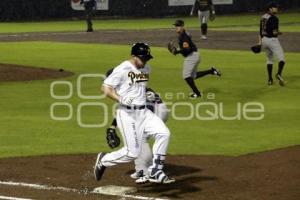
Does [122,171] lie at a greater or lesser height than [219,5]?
greater

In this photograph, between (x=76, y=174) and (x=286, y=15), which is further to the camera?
(x=286, y=15)

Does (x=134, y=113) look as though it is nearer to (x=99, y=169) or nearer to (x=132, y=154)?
(x=132, y=154)

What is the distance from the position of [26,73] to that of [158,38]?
49.6 ft

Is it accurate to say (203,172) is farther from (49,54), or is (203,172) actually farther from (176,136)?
(49,54)

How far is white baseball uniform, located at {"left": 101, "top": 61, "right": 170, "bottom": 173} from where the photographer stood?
9.67m

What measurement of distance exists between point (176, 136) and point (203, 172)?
3468mm

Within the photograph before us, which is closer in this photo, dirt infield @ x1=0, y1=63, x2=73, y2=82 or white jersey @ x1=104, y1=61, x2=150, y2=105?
white jersey @ x1=104, y1=61, x2=150, y2=105

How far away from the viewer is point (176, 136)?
47.2 ft

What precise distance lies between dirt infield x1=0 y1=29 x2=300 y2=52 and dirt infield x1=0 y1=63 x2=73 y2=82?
34.0 feet

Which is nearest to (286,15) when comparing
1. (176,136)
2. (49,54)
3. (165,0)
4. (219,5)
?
(219,5)

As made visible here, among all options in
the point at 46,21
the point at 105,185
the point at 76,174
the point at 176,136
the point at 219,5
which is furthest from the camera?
the point at 219,5

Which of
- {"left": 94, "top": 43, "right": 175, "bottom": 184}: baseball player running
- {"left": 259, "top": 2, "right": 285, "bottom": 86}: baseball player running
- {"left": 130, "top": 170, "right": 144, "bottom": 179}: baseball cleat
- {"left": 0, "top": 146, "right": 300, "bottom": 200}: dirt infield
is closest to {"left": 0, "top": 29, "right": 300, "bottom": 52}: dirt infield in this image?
{"left": 259, "top": 2, "right": 285, "bottom": 86}: baseball player running

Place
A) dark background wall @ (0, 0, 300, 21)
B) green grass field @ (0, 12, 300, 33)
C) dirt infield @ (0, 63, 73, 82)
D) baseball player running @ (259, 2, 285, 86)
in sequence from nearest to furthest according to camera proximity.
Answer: baseball player running @ (259, 2, 285, 86)
dirt infield @ (0, 63, 73, 82)
green grass field @ (0, 12, 300, 33)
dark background wall @ (0, 0, 300, 21)

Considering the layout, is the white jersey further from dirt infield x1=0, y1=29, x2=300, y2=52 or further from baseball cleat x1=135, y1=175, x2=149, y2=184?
dirt infield x1=0, y1=29, x2=300, y2=52
